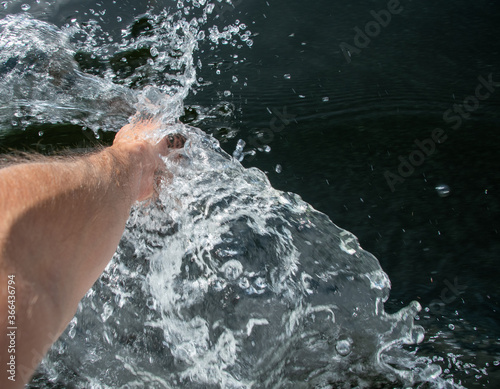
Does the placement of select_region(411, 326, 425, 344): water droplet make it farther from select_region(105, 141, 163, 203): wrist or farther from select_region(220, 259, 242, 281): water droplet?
select_region(105, 141, 163, 203): wrist

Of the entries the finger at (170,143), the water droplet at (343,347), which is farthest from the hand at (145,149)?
the water droplet at (343,347)

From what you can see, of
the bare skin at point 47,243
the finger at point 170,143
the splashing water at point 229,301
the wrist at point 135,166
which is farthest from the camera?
the finger at point 170,143

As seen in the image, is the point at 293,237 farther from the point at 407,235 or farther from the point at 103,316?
the point at 103,316

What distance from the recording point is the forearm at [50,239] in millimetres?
455

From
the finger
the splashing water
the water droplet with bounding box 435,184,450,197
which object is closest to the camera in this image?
the splashing water

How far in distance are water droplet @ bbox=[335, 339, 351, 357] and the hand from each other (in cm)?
45

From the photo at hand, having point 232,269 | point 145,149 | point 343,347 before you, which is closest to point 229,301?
point 232,269

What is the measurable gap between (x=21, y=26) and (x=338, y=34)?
3.53 ft

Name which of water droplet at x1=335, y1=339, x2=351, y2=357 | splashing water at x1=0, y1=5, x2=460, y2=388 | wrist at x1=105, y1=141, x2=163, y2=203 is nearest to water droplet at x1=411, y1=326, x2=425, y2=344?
splashing water at x1=0, y1=5, x2=460, y2=388

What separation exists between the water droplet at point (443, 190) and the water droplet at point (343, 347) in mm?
499

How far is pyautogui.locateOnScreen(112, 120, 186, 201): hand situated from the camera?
3.09 feet

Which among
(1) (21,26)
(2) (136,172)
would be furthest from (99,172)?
(1) (21,26)

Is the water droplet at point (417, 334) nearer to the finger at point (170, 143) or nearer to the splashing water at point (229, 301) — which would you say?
the splashing water at point (229, 301)

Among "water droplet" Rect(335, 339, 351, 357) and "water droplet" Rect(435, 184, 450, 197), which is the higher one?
"water droplet" Rect(435, 184, 450, 197)
